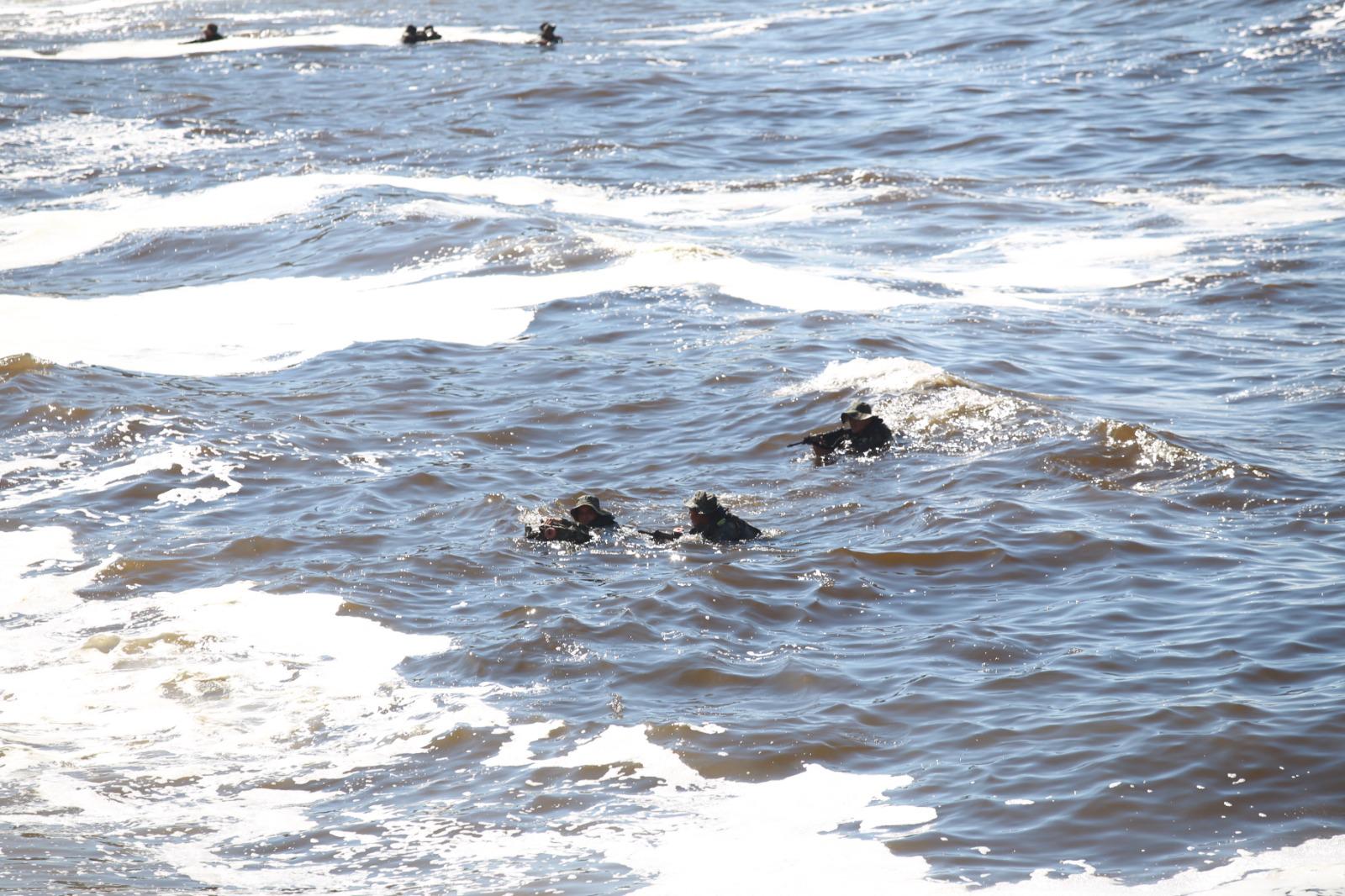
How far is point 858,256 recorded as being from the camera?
1709cm

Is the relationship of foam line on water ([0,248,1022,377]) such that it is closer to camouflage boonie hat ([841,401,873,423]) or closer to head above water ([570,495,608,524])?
camouflage boonie hat ([841,401,873,423])

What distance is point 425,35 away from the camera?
31422 millimetres

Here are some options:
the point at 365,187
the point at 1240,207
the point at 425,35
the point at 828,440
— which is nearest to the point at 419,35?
the point at 425,35

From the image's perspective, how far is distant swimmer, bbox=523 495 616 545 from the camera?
9.37 metres

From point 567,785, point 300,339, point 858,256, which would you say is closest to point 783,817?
point 567,785

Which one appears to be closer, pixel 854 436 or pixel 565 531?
pixel 565 531

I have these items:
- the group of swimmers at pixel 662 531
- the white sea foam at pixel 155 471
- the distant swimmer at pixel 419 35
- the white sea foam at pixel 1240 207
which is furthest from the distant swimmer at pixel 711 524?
the distant swimmer at pixel 419 35

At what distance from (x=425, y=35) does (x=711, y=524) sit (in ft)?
81.1

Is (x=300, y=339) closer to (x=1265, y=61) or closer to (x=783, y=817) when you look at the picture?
(x=783, y=817)

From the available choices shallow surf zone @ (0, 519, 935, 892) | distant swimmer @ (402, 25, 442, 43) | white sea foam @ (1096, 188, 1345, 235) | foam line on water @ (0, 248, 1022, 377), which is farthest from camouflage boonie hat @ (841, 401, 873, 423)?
distant swimmer @ (402, 25, 442, 43)

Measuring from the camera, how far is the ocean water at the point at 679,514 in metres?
6.47

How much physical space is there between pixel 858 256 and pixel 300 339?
21.1 ft

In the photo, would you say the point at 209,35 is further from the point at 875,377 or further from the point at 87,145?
the point at 875,377

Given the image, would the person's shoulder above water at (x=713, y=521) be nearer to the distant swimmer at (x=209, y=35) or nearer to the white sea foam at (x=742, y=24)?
the white sea foam at (x=742, y=24)
